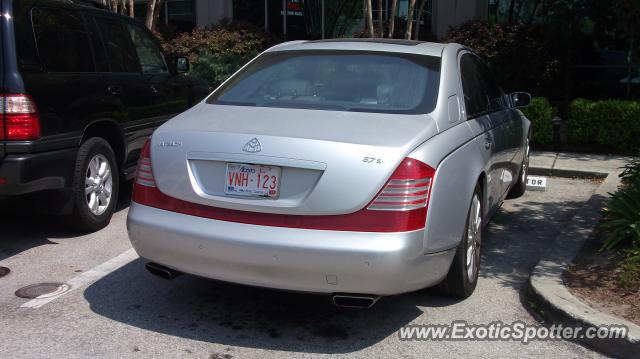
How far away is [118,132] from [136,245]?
103 inches

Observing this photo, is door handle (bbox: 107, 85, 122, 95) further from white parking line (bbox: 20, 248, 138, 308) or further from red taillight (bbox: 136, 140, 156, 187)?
red taillight (bbox: 136, 140, 156, 187)

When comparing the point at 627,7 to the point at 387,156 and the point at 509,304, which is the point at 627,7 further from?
the point at 387,156

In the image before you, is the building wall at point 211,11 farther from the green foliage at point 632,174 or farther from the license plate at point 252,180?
the license plate at point 252,180

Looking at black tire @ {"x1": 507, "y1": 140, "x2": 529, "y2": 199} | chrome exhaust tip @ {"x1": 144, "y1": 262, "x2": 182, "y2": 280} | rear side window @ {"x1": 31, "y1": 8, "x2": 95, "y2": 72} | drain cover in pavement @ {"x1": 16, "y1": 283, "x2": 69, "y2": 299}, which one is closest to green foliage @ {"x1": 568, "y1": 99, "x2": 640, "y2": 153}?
black tire @ {"x1": 507, "y1": 140, "x2": 529, "y2": 199}

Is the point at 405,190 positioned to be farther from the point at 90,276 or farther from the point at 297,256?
the point at 90,276

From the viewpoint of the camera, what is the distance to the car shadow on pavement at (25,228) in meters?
5.62

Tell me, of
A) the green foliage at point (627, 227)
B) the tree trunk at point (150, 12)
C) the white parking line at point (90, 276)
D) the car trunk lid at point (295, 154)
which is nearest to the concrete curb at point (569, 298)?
the green foliage at point (627, 227)

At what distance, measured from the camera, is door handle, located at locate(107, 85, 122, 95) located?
610 centimetres

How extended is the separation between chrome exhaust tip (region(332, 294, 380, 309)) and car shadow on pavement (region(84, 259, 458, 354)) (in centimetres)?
31

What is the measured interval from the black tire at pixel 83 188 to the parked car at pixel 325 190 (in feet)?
5.53

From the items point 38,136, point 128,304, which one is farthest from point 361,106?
point 38,136

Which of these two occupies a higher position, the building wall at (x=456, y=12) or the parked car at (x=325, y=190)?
the building wall at (x=456, y=12)

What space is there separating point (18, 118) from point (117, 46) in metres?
1.87

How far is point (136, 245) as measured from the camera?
393 centimetres
